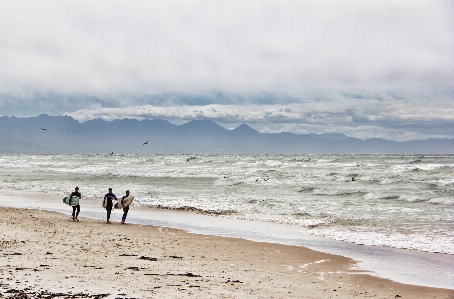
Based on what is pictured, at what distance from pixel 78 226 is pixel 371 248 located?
34.7 ft

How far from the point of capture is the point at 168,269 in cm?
1051

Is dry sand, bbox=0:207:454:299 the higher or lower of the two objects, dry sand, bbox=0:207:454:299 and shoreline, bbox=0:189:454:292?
the lower

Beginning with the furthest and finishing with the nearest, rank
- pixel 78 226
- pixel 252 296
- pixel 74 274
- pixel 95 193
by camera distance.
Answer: pixel 95 193 → pixel 78 226 → pixel 74 274 → pixel 252 296

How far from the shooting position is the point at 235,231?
17.7 metres

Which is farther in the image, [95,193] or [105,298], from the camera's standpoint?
[95,193]

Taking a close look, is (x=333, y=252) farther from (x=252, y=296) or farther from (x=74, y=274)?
(x=74, y=274)

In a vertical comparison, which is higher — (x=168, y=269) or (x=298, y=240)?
(x=298, y=240)

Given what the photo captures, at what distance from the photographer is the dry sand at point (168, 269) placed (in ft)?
27.7

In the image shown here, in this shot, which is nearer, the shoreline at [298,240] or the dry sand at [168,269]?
the dry sand at [168,269]

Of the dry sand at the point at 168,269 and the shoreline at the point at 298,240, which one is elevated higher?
the shoreline at the point at 298,240

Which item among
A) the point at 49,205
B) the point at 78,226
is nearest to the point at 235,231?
the point at 78,226

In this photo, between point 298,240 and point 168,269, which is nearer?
point 168,269

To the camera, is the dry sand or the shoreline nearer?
the dry sand

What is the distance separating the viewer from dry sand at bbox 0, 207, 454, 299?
27.7 ft
